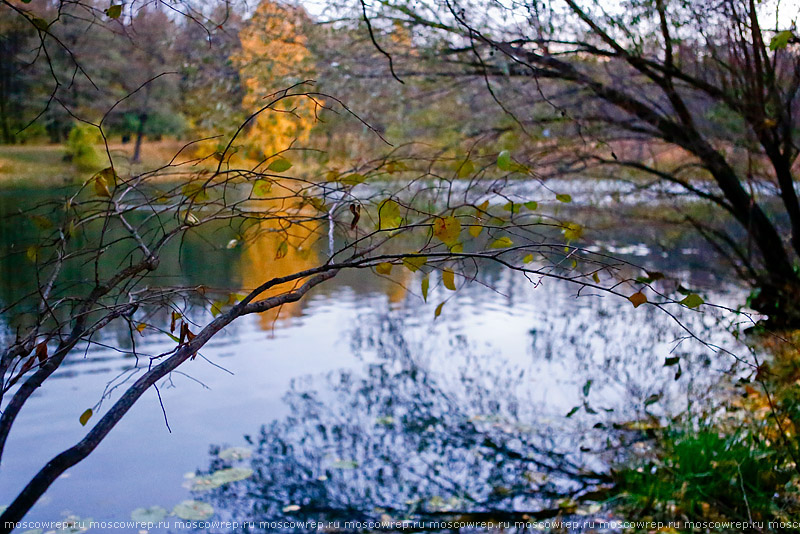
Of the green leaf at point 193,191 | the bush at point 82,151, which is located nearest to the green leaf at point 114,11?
the green leaf at point 193,191

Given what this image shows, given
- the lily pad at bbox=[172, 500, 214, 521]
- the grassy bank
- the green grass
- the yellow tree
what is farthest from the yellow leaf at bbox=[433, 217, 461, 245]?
the grassy bank

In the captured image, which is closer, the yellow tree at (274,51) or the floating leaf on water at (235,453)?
the floating leaf on water at (235,453)

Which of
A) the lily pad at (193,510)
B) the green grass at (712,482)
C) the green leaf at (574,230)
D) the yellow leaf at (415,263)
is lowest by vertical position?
the lily pad at (193,510)

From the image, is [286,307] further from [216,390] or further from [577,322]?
[577,322]

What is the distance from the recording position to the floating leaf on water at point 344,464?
3.57 m

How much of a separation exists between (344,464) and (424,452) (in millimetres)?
430

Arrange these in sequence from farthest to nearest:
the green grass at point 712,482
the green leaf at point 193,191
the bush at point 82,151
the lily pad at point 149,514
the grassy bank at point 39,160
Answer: the grassy bank at point 39,160, the bush at point 82,151, the lily pad at point 149,514, the green grass at point 712,482, the green leaf at point 193,191

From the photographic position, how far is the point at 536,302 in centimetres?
720

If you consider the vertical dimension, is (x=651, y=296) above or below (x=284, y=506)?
above

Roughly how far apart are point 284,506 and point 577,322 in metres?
3.72

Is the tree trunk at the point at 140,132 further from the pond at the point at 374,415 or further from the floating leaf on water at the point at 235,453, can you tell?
the floating leaf on water at the point at 235,453

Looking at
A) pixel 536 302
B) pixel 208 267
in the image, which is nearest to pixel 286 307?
pixel 208 267

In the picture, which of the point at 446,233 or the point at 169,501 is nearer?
the point at 446,233

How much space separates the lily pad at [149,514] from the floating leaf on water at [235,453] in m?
0.52
